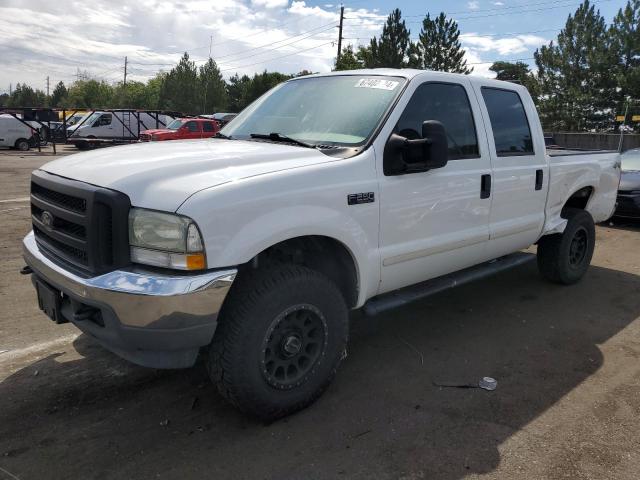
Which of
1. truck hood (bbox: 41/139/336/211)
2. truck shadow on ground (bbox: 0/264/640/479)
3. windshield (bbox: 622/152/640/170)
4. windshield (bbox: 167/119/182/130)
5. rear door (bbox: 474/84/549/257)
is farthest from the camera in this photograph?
windshield (bbox: 167/119/182/130)

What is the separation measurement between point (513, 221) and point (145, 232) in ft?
10.4

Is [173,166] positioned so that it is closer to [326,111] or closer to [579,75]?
[326,111]

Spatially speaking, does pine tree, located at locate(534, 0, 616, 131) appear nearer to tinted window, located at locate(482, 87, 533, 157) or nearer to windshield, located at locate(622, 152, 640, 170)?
windshield, located at locate(622, 152, 640, 170)

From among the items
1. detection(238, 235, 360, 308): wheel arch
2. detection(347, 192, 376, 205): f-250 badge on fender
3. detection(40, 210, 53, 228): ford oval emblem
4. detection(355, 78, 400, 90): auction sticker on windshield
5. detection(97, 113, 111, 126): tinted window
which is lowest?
Result: detection(238, 235, 360, 308): wheel arch

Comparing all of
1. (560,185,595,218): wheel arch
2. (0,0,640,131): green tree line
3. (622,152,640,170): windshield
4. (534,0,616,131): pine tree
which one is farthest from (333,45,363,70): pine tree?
(560,185,595,218): wheel arch

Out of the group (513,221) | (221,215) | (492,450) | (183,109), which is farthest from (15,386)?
(183,109)

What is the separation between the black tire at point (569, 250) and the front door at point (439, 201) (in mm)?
1491

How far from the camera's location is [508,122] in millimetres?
4504

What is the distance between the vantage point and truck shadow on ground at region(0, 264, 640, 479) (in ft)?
8.66

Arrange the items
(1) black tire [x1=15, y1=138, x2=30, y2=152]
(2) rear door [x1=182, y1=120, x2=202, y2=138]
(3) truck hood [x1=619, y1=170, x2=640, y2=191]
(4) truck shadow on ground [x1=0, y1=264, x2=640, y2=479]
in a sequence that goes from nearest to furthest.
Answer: (4) truck shadow on ground [x1=0, y1=264, x2=640, y2=479]
(3) truck hood [x1=619, y1=170, x2=640, y2=191]
(2) rear door [x1=182, y1=120, x2=202, y2=138]
(1) black tire [x1=15, y1=138, x2=30, y2=152]

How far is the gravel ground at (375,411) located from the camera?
2648 millimetres

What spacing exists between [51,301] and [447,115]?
2.90 metres

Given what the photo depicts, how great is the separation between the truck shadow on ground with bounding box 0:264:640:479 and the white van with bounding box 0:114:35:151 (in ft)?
83.8

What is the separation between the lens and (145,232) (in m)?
2.50
